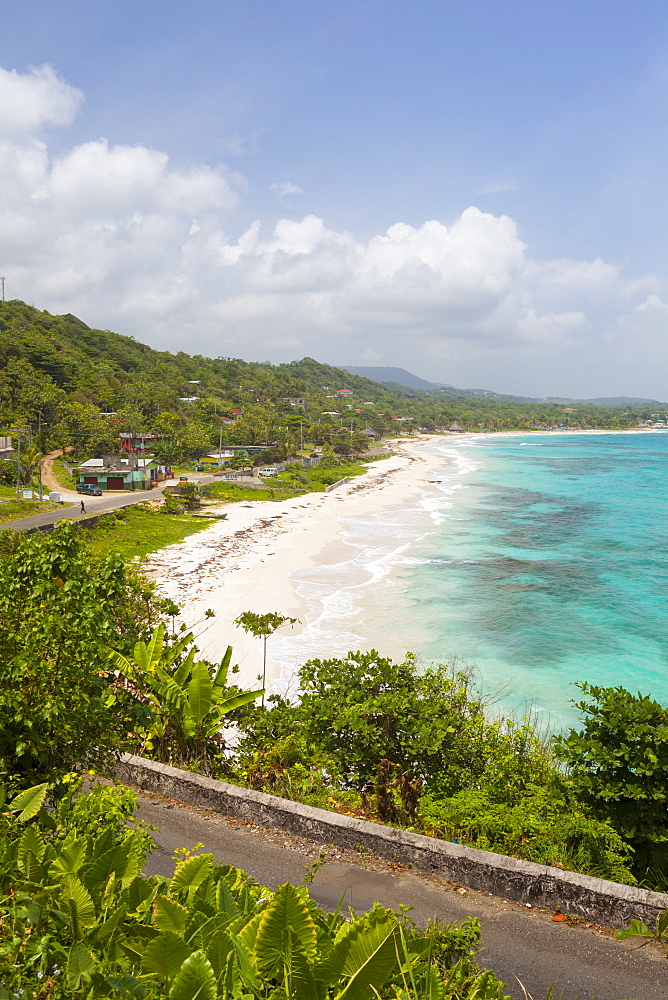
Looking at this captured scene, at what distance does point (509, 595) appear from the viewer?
25.1 meters

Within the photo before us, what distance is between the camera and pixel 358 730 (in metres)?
6.43

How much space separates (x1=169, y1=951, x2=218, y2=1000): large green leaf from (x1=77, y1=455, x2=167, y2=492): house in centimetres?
4606

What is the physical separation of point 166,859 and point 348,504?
42.5 m

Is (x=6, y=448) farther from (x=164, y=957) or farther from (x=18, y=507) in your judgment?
(x=164, y=957)

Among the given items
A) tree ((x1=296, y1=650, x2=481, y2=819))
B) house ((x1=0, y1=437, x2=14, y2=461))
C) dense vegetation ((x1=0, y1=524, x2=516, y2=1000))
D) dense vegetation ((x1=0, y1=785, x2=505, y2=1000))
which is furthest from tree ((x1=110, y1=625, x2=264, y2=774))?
house ((x1=0, y1=437, x2=14, y2=461))

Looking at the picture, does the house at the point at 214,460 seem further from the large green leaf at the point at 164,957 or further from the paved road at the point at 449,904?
the large green leaf at the point at 164,957

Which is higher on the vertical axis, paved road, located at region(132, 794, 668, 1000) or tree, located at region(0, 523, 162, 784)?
tree, located at region(0, 523, 162, 784)

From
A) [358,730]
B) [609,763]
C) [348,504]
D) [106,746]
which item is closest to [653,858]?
[609,763]

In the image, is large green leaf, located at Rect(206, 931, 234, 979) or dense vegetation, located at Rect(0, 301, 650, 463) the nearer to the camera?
large green leaf, located at Rect(206, 931, 234, 979)

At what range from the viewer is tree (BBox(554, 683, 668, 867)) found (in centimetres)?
512

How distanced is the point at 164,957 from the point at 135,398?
78098 millimetres

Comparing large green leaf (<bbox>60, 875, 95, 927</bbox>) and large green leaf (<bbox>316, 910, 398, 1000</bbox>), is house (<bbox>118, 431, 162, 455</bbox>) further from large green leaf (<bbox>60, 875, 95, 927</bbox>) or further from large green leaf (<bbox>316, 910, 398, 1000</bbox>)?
large green leaf (<bbox>316, 910, 398, 1000</bbox>)

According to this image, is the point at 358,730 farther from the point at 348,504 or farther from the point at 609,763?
the point at 348,504

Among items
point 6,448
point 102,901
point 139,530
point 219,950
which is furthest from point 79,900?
point 6,448
